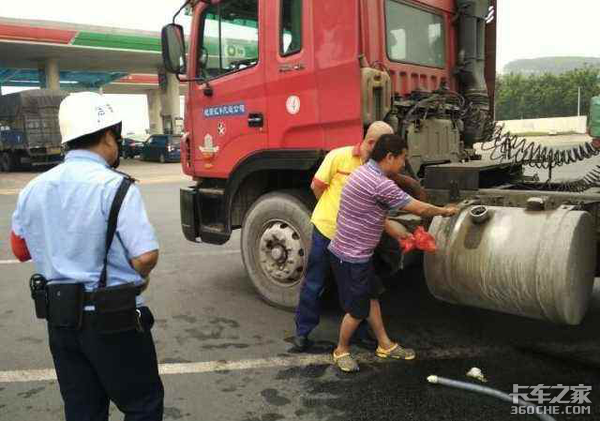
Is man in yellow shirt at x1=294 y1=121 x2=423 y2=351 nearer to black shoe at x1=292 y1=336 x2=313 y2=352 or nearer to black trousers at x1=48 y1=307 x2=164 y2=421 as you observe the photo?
black shoe at x1=292 y1=336 x2=313 y2=352

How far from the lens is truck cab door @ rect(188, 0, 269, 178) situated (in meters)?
4.44

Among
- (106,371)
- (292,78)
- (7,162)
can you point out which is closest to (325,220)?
(292,78)

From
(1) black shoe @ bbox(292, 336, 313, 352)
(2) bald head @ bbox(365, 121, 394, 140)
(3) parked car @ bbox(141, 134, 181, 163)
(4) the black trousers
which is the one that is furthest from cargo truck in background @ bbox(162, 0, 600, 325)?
(3) parked car @ bbox(141, 134, 181, 163)

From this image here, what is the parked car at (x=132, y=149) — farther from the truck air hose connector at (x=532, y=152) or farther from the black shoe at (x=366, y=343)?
the black shoe at (x=366, y=343)

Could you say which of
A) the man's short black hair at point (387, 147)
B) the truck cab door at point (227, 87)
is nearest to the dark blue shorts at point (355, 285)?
the man's short black hair at point (387, 147)

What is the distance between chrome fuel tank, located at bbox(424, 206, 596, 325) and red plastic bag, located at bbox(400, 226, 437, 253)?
0.06 meters

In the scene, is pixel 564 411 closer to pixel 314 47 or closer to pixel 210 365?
pixel 210 365

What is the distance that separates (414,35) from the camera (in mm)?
4441

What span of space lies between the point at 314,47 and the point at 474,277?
6.62 feet

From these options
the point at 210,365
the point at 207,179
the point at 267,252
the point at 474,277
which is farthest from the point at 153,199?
the point at 474,277

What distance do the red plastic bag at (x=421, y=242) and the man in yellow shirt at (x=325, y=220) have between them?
47cm

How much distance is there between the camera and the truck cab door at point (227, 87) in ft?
14.6

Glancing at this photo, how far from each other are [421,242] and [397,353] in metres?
0.88
